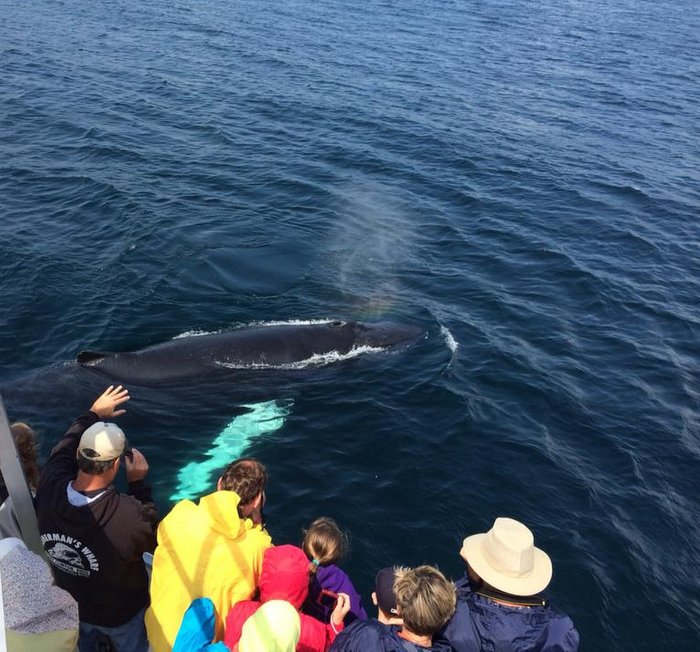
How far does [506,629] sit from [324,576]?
1711 millimetres

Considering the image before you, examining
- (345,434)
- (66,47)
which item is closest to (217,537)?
(345,434)

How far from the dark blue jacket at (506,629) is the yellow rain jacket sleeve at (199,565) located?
1.80 m

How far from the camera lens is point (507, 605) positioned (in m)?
5.57

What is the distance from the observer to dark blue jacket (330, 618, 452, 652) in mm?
4871

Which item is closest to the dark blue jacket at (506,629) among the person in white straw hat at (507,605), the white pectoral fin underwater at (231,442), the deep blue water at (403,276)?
the person in white straw hat at (507,605)

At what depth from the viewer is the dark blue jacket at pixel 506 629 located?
5.36 meters

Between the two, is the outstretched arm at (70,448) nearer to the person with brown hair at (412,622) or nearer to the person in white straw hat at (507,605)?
the person with brown hair at (412,622)

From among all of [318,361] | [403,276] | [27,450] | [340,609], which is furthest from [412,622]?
[403,276]

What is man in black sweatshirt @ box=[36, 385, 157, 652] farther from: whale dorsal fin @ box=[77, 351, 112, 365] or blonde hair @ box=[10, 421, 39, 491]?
whale dorsal fin @ box=[77, 351, 112, 365]

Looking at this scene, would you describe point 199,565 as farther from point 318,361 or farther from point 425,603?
point 318,361

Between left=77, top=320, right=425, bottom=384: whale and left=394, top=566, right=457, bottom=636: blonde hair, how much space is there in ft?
28.7

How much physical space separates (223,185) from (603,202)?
14454 mm

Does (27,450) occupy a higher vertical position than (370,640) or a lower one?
lower

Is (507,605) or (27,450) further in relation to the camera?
(27,450)
